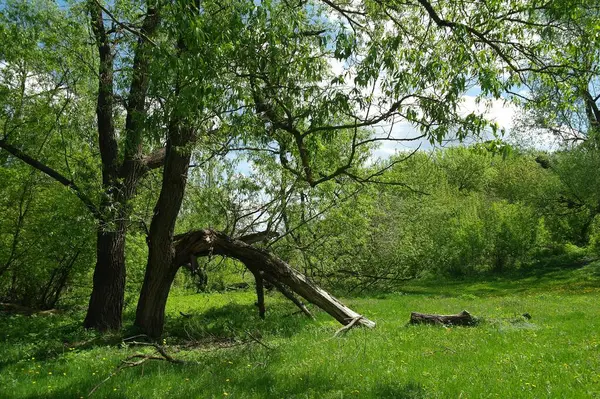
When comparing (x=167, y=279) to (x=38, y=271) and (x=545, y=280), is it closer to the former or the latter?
(x=38, y=271)

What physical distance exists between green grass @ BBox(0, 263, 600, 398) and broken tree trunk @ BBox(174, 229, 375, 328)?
25.7 inches

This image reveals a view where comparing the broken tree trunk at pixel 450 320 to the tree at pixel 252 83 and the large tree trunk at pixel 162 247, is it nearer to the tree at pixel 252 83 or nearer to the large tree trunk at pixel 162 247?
the tree at pixel 252 83

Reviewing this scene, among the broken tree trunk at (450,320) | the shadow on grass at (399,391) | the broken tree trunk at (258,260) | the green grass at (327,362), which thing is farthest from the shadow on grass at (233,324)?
the shadow on grass at (399,391)

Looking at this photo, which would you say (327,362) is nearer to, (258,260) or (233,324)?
(258,260)

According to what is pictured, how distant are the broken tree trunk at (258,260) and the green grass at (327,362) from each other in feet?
2.14

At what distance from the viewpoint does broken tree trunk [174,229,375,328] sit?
1172 centimetres

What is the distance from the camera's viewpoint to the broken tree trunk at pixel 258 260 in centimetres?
1172

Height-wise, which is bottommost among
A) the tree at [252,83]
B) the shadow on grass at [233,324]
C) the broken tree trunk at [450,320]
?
the shadow on grass at [233,324]

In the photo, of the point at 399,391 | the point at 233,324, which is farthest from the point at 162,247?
the point at 399,391

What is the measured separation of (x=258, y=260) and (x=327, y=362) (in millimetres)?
4642

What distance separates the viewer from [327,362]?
7977mm

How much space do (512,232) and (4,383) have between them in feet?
106

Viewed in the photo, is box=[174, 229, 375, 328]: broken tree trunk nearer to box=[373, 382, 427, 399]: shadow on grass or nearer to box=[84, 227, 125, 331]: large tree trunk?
box=[84, 227, 125, 331]: large tree trunk

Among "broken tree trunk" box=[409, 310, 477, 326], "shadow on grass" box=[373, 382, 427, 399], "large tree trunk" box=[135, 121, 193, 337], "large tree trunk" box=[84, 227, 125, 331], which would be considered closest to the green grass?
"shadow on grass" box=[373, 382, 427, 399]
